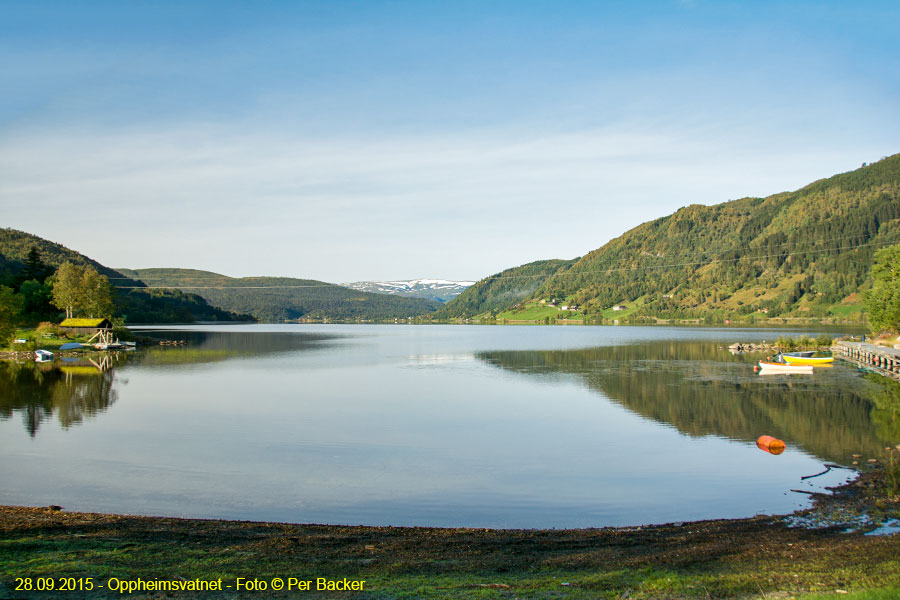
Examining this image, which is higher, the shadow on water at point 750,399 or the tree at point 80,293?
the tree at point 80,293

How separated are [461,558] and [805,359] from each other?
5091cm

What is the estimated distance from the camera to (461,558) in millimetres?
9914

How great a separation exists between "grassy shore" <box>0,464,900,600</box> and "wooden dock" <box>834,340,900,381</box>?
3832 centimetres

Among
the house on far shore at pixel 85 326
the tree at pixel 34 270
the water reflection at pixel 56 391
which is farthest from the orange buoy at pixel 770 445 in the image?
the tree at pixel 34 270

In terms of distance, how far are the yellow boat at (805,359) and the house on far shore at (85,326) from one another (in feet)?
245

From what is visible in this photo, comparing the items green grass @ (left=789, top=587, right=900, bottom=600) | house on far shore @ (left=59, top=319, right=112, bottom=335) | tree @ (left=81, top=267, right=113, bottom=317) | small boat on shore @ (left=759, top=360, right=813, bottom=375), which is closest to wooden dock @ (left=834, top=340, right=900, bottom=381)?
small boat on shore @ (left=759, top=360, right=813, bottom=375)

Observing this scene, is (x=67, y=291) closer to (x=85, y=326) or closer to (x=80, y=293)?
(x=80, y=293)

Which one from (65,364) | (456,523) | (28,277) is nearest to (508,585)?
(456,523)

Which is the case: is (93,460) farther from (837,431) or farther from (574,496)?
(837,431)

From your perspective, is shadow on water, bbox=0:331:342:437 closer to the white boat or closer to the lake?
the lake

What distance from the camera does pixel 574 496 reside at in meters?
15.5

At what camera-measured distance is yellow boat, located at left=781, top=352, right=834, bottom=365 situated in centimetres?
5118

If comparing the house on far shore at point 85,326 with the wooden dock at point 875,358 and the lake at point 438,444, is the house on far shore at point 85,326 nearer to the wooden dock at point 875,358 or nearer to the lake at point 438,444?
the lake at point 438,444

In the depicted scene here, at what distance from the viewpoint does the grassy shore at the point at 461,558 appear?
8000 millimetres
